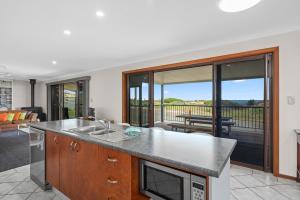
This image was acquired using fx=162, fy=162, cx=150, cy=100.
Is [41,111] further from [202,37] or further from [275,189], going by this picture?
[275,189]

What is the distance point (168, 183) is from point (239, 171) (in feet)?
7.60

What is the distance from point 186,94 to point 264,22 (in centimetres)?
328

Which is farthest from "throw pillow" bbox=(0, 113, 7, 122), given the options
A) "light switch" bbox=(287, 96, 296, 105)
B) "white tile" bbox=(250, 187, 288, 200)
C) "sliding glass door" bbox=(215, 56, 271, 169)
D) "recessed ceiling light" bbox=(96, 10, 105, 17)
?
"light switch" bbox=(287, 96, 296, 105)

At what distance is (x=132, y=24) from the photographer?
7.88 ft

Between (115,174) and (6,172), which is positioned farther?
(6,172)

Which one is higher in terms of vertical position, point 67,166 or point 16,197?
point 67,166

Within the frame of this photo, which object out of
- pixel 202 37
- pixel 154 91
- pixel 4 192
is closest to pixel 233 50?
pixel 202 37

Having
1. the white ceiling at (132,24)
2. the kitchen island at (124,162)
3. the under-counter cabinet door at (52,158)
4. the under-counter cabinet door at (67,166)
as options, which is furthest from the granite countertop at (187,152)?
the white ceiling at (132,24)

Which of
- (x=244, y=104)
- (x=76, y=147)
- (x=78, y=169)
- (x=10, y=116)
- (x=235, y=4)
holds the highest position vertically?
(x=235, y=4)

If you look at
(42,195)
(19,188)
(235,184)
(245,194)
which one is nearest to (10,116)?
(19,188)

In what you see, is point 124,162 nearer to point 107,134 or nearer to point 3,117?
point 107,134

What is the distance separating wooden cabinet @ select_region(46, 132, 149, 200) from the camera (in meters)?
1.25

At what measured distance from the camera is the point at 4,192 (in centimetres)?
216

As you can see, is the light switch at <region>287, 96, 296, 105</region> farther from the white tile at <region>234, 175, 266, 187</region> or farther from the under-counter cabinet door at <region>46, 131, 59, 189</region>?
the under-counter cabinet door at <region>46, 131, 59, 189</region>
